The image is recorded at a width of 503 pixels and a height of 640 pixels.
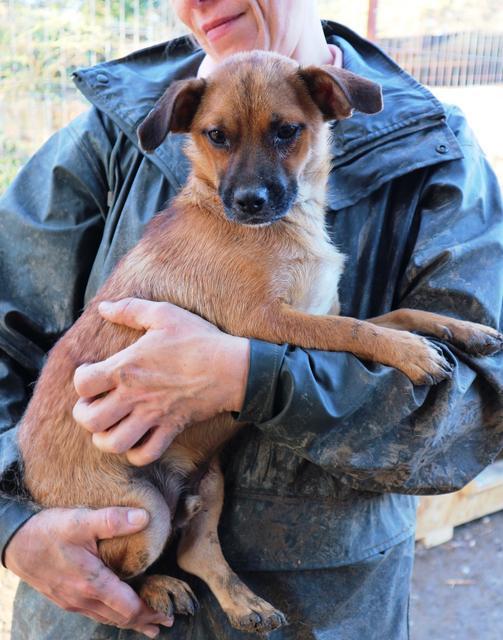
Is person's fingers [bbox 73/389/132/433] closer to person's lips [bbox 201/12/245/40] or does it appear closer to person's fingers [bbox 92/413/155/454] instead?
person's fingers [bbox 92/413/155/454]

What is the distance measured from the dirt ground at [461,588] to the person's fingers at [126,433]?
211 centimetres

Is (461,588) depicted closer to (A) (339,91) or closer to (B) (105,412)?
(B) (105,412)

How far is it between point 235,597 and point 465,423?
736mm

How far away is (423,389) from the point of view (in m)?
1.72

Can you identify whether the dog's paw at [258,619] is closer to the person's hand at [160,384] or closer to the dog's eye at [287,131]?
the person's hand at [160,384]

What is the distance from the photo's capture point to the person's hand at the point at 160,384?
67.7 inches

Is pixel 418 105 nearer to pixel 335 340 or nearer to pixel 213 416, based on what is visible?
pixel 335 340

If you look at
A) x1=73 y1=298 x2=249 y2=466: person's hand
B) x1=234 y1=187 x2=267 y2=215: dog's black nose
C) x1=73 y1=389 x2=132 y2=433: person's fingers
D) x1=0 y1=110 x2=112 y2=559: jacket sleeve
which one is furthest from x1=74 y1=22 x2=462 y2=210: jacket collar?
x1=73 y1=389 x2=132 y2=433: person's fingers

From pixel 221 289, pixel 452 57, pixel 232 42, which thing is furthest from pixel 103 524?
pixel 452 57

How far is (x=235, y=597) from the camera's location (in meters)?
1.88

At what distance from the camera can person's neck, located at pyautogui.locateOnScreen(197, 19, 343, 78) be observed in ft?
7.64

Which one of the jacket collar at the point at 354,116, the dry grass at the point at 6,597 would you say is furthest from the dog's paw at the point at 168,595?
the dry grass at the point at 6,597

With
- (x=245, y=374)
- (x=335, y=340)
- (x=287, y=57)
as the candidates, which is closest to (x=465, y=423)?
(x=335, y=340)

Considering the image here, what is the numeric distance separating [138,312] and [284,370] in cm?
48
